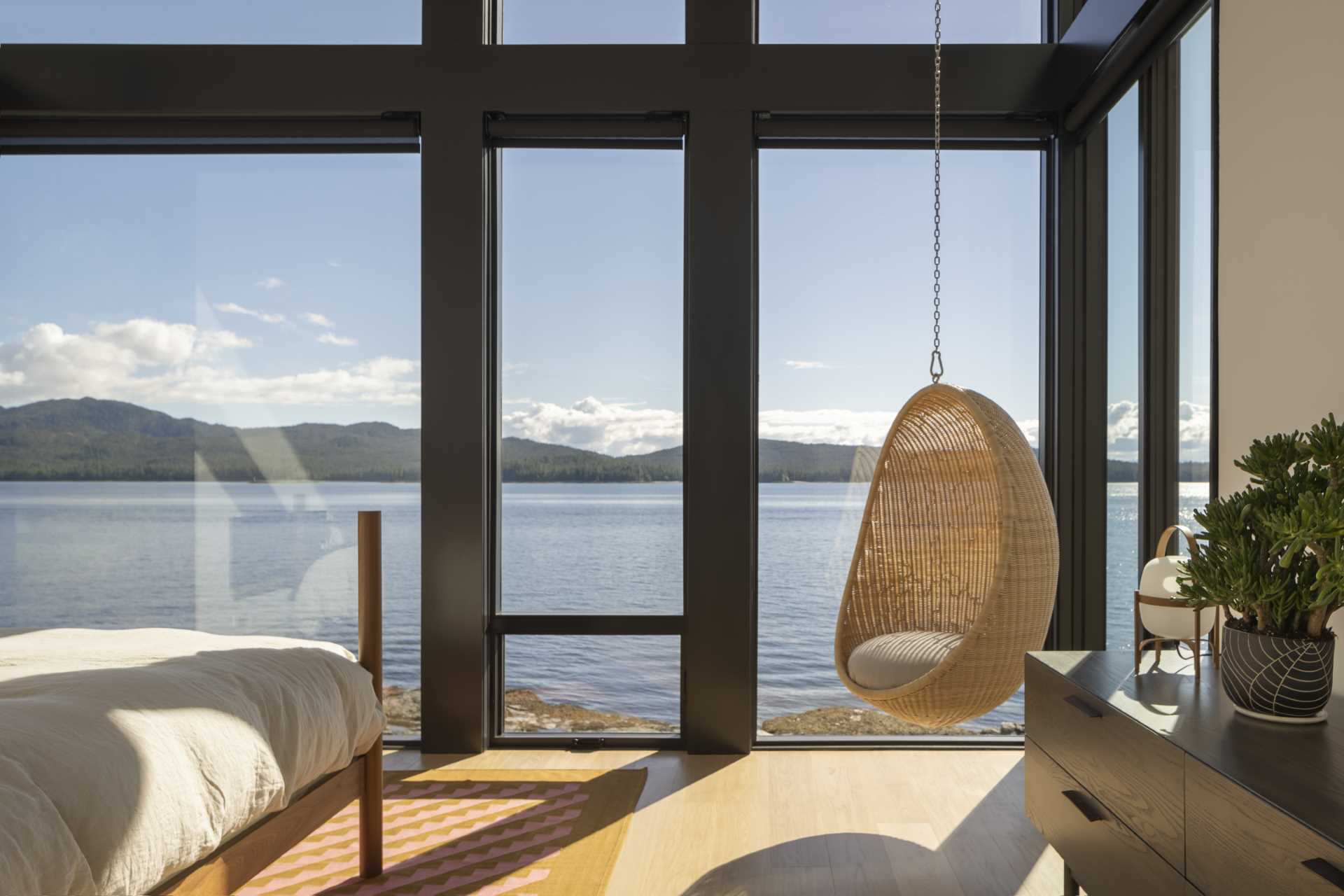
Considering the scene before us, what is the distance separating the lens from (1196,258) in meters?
2.56

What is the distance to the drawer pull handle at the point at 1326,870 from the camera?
1101 millimetres

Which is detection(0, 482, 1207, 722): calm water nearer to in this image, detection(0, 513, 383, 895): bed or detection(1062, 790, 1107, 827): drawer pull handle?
detection(0, 513, 383, 895): bed

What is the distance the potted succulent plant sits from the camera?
1.51m

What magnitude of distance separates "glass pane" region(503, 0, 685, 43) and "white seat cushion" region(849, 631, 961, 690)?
8.21 feet

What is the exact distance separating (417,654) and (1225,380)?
2.96 m

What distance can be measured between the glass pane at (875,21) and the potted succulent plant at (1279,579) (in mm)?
2579

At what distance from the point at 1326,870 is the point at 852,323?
2.74 metres

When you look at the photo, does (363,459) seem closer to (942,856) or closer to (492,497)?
(492,497)

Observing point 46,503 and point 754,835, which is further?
point 46,503

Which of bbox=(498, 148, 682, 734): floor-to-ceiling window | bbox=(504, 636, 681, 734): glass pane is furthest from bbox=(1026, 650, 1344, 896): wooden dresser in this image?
bbox=(498, 148, 682, 734): floor-to-ceiling window

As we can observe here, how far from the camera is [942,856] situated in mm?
2496

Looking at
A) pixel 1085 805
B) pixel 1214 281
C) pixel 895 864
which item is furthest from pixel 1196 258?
pixel 895 864

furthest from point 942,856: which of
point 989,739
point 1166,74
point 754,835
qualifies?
point 1166,74

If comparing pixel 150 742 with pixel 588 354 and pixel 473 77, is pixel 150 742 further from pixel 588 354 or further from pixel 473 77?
pixel 473 77
